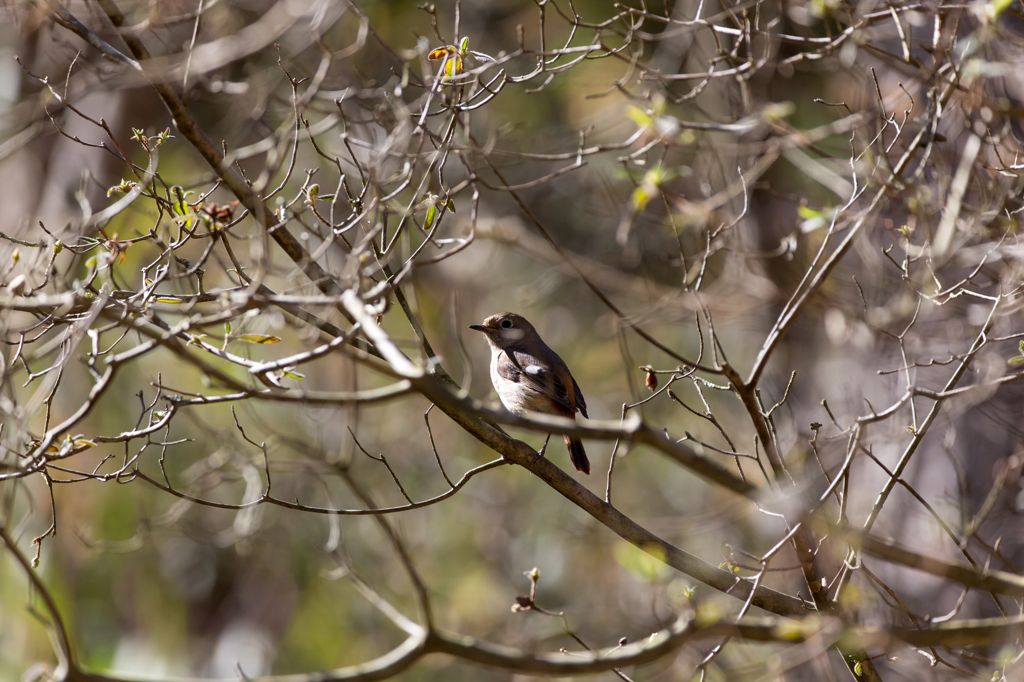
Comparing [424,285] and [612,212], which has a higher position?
[612,212]

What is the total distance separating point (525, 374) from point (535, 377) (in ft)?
0.33

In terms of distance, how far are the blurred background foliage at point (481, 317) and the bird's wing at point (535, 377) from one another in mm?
566

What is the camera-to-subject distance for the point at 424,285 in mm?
12508

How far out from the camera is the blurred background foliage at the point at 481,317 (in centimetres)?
608

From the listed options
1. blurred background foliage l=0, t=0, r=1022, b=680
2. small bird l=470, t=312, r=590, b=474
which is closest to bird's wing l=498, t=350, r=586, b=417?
small bird l=470, t=312, r=590, b=474

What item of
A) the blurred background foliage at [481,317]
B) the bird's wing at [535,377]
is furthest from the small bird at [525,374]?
the blurred background foliage at [481,317]

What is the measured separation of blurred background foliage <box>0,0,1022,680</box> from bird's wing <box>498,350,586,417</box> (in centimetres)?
57

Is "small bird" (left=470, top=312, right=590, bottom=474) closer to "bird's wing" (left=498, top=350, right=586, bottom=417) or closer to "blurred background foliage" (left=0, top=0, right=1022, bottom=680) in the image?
"bird's wing" (left=498, top=350, right=586, bottom=417)

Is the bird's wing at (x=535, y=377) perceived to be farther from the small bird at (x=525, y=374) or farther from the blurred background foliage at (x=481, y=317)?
the blurred background foliage at (x=481, y=317)

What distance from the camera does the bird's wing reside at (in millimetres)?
6770

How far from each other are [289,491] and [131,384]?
9.09ft

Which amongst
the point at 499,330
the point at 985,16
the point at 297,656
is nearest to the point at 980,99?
the point at 985,16

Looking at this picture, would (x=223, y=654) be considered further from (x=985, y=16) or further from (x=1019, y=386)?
(x=985, y=16)

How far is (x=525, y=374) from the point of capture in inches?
272
